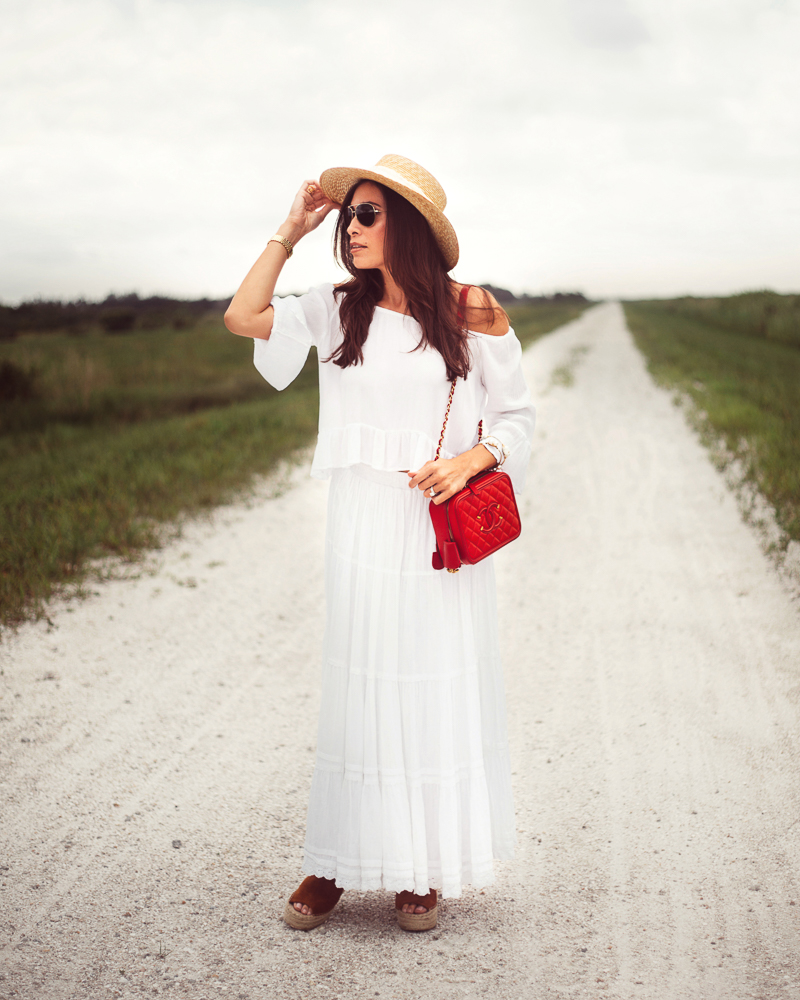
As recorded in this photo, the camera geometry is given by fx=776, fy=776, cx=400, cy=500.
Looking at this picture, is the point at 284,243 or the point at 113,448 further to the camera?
the point at 113,448

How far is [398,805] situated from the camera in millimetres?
A: 2246

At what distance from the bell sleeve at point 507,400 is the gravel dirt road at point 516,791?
141 centimetres

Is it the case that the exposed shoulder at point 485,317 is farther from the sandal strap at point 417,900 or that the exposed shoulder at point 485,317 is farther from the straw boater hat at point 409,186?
the sandal strap at point 417,900

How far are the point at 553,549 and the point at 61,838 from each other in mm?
4169

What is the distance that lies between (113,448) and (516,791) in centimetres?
786

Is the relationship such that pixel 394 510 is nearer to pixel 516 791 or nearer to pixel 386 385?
pixel 386 385

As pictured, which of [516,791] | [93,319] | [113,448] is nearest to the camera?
[516,791]

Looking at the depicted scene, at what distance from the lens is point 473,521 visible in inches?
85.4

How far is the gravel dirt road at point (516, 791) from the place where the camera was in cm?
222

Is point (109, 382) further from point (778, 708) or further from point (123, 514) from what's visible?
point (778, 708)

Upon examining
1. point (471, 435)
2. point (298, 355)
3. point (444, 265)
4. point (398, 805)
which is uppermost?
point (444, 265)

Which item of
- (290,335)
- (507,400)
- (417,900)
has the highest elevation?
(290,335)

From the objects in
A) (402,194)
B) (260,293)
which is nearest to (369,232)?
(402,194)

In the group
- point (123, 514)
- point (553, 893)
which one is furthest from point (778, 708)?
point (123, 514)
